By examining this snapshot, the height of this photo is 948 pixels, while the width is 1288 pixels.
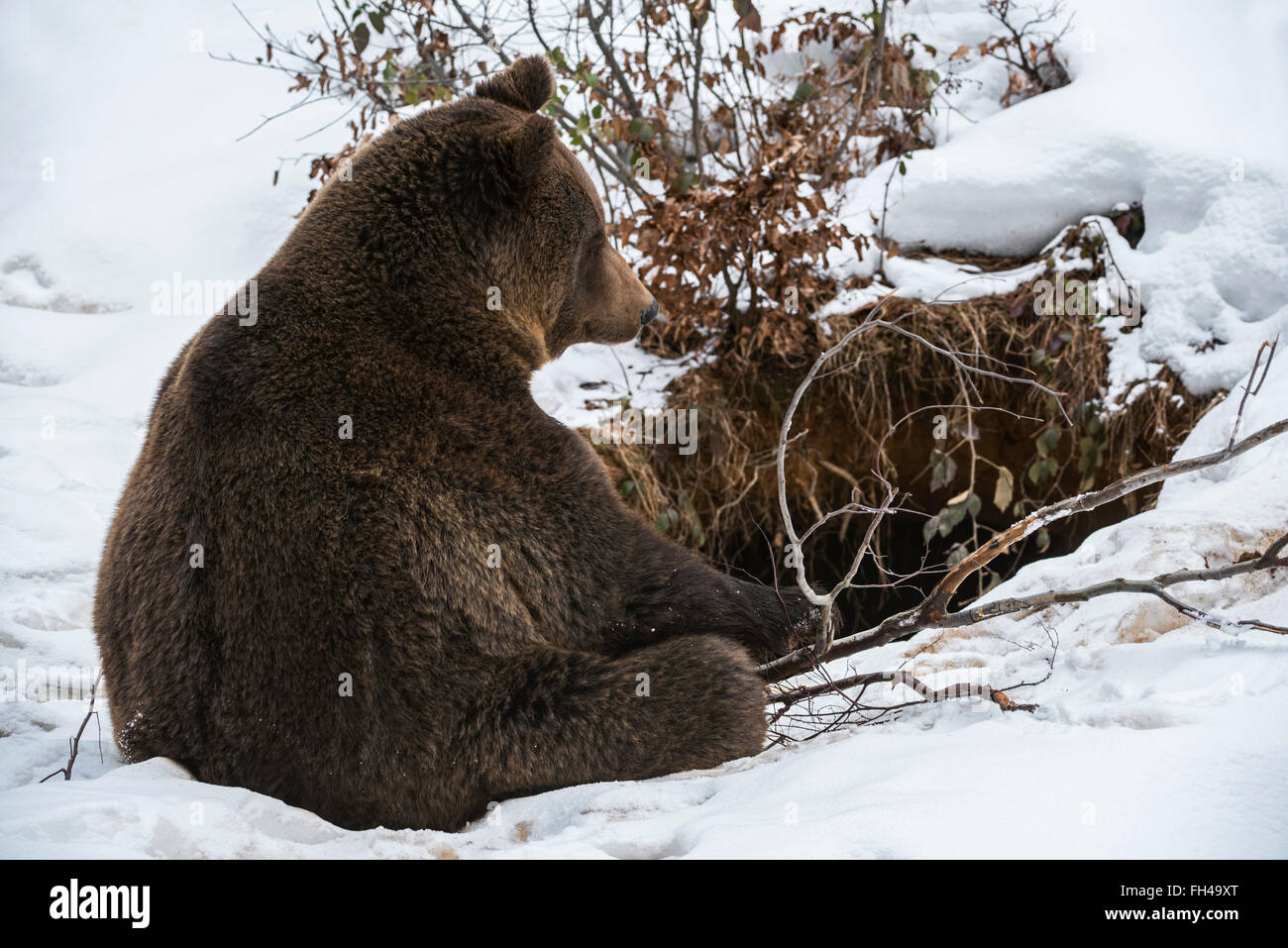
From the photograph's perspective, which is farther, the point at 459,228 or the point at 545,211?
the point at 545,211

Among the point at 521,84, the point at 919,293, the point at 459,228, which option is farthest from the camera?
the point at 919,293

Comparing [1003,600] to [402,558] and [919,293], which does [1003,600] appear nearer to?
[402,558]

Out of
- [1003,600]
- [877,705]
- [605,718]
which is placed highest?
[1003,600]

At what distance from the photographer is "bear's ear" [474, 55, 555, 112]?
10.3ft

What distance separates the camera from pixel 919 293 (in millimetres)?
5781

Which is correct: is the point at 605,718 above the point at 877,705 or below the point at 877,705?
above

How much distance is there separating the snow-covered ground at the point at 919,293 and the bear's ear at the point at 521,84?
83.8 inches

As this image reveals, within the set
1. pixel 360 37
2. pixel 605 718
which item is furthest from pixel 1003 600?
pixel 360 37

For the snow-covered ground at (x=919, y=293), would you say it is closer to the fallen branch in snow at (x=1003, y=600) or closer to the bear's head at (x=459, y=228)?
the fallen branch in snow at (x=1003, y=600)

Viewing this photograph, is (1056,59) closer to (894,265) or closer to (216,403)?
(894,265)

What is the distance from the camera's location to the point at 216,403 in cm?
250

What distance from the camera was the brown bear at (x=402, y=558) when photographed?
243 cm

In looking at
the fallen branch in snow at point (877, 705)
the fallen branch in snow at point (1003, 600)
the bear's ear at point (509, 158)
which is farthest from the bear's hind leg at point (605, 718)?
the bear's ear at point (509, 158)

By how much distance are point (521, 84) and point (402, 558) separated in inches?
63.9
